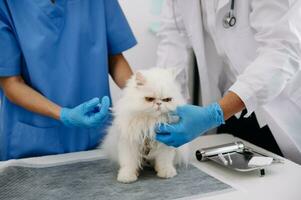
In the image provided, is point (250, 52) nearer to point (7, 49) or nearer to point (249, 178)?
point (249, 178)

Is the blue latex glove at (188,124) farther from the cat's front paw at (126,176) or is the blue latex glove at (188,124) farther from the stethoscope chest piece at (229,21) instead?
the stethoscope chest piece at (229,21)

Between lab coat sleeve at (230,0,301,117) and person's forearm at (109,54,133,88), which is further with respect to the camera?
person's forearm at (109,54,133,88)

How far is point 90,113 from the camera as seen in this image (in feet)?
3.68

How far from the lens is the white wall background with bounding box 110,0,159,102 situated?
1.98 meters

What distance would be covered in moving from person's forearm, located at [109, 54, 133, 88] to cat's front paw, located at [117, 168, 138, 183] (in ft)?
1.55

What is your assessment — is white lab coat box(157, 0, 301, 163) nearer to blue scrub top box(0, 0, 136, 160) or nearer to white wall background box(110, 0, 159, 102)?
blue scrub top box(0, 0, 136, 160)

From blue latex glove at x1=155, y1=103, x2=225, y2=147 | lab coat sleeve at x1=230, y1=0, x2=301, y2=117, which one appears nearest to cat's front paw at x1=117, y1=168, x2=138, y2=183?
blue latex glove at x1=155, y1=103, x2=225, y2=147

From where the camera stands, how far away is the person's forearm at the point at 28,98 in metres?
1.18

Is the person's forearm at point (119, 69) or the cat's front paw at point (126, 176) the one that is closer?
the cat's front paw at point (126, 176)

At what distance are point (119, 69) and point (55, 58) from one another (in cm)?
28

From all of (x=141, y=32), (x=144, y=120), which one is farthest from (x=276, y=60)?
(x=141, y=32)

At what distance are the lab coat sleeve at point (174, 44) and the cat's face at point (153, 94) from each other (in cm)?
50

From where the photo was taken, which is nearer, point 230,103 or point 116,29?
point 230,103

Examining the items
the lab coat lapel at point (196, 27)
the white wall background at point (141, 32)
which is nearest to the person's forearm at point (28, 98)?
the lab coat lapel at point (196, 27)
